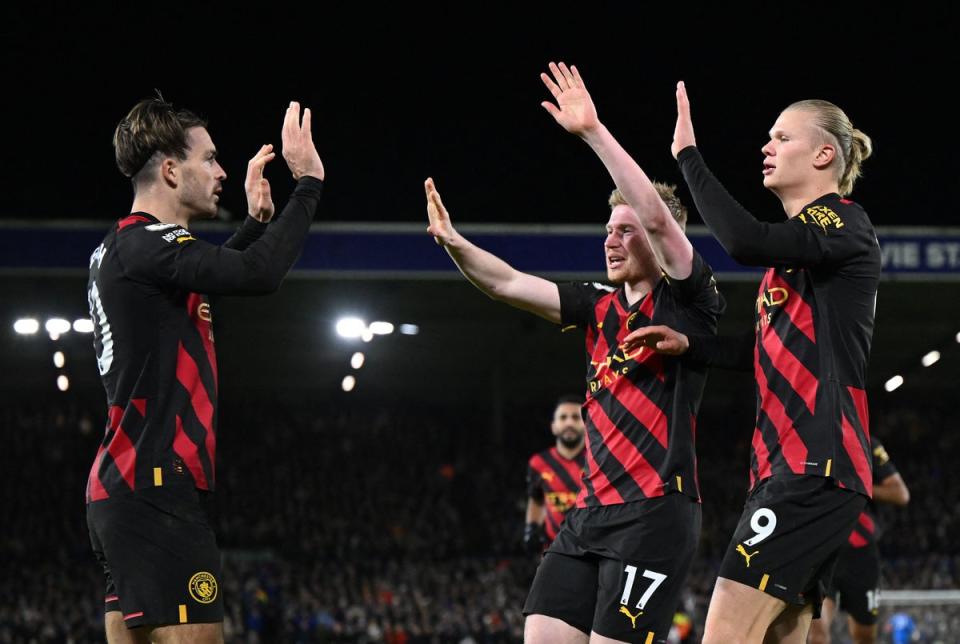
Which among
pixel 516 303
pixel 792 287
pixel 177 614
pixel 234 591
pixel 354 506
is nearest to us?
pixel 177 614

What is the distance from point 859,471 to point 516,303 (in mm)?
1574

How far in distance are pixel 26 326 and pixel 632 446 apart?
19.4 m

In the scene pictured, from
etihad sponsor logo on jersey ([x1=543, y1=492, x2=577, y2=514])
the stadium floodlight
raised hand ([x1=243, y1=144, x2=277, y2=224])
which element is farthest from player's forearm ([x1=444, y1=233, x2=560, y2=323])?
the stadium floodlight

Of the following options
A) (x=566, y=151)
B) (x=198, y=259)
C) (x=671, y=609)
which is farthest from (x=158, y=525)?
(x=566, y=151)

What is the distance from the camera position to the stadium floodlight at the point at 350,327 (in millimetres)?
22109

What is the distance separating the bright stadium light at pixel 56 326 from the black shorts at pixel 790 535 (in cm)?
1935

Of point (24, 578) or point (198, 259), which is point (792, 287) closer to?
point (198, 259)

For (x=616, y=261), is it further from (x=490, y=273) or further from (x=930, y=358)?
(x=930, y=358)

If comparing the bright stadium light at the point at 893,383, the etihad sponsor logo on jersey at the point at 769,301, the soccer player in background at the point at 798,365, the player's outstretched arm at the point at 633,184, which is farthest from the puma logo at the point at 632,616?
the bright stadium light at the point at 893,383

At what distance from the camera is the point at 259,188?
4449 millimetres

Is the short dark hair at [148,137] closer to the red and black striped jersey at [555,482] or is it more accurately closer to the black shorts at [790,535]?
the black shorts at [790,535]

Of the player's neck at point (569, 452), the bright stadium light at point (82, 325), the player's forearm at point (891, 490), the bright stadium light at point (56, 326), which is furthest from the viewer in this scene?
the bright stadium light at point (82, 325)

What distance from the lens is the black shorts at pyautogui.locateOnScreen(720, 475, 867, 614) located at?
12.0 ft

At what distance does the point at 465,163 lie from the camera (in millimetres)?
18781
